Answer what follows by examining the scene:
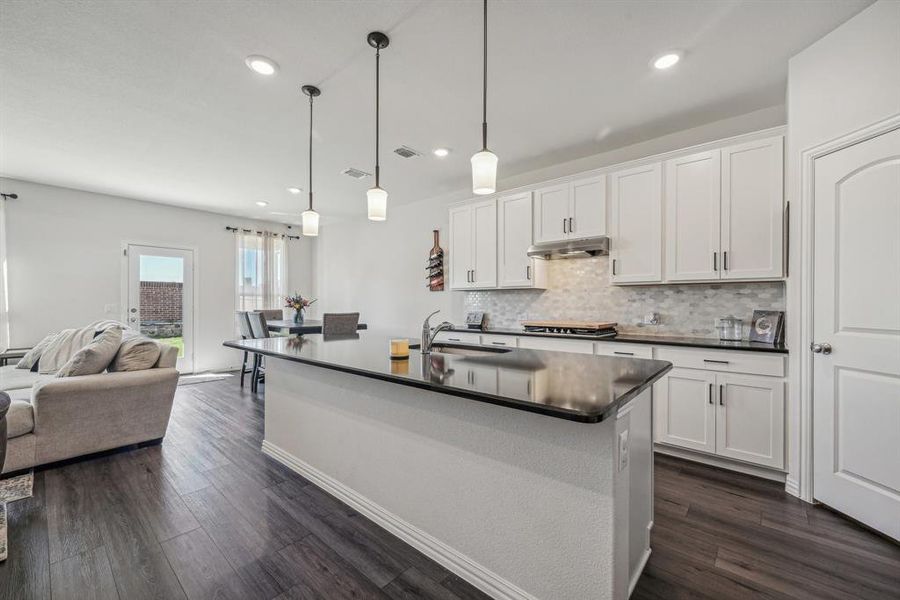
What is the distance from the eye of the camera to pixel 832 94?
7.03 ft

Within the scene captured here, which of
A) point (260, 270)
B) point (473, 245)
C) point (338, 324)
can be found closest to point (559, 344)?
point (473, 245)

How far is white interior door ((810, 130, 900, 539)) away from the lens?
6.21 feet

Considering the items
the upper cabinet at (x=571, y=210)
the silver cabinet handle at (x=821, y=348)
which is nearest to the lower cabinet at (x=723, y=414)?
the silver cabinet handle at (x=821, y=348)

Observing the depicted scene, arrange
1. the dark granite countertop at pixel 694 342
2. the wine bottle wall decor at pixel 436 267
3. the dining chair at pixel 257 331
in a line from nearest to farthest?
1. the dark granite countertop at pixel 694 342
2. the dining chair at pixel 257 331
3. the wine bottle wall decor at pixel 436 267

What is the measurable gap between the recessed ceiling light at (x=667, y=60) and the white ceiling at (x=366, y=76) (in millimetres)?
56

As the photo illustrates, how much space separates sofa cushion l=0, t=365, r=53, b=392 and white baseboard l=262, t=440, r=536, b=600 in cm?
254

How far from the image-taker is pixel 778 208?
2617mm

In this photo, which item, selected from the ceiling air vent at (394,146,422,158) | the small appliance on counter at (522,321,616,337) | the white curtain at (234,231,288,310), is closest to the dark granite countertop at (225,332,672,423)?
the small appliance on counter at (522,321,616,337)

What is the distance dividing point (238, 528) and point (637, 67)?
3584 mm

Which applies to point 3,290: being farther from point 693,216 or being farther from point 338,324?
point 693,216

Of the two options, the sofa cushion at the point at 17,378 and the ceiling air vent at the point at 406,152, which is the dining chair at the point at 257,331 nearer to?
the sofa cushion at the point at 17,378

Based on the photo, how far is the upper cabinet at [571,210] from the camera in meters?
3.48

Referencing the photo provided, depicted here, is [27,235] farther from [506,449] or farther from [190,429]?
[506,449]

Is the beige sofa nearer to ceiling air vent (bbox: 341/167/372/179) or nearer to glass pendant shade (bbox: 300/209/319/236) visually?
glass pendant shade (bbox: 300/209/319/236)
